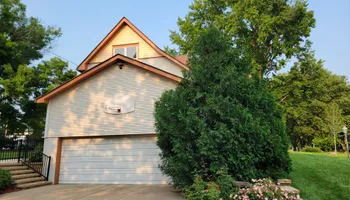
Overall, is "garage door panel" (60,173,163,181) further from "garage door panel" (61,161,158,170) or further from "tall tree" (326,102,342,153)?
"tall tree" (326,102,342,153)

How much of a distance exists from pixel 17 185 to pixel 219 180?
7.65 meters

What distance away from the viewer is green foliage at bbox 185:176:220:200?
4.57m

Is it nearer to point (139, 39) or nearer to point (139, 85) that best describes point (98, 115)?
point (139, 85)

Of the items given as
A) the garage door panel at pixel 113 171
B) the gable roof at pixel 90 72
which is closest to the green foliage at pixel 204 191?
the garage door panel at pixel 113 171

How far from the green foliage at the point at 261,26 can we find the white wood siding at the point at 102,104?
1112cm

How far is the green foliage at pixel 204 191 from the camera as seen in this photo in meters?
4.57

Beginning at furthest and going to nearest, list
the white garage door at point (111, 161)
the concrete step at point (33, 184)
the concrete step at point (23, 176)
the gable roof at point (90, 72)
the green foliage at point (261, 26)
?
the green foliage at point (261, 26), the gable roof at point (90, 72), the white garage door at point (111, 161), the concrete step at point (23, 176), the concrete step at point (33, 184)

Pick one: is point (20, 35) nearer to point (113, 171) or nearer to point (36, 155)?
point (36, 155)

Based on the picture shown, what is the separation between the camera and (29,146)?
33.7ft

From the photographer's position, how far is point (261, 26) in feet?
63.3

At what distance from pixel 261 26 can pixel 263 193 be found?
17884mm

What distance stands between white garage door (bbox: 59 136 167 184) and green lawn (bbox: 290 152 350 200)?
4802 mm

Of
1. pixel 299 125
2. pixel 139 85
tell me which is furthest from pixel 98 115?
pixel 299 125

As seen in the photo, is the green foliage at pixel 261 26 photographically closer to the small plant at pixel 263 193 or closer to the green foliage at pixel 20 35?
the green foliage at pixel 20 35
